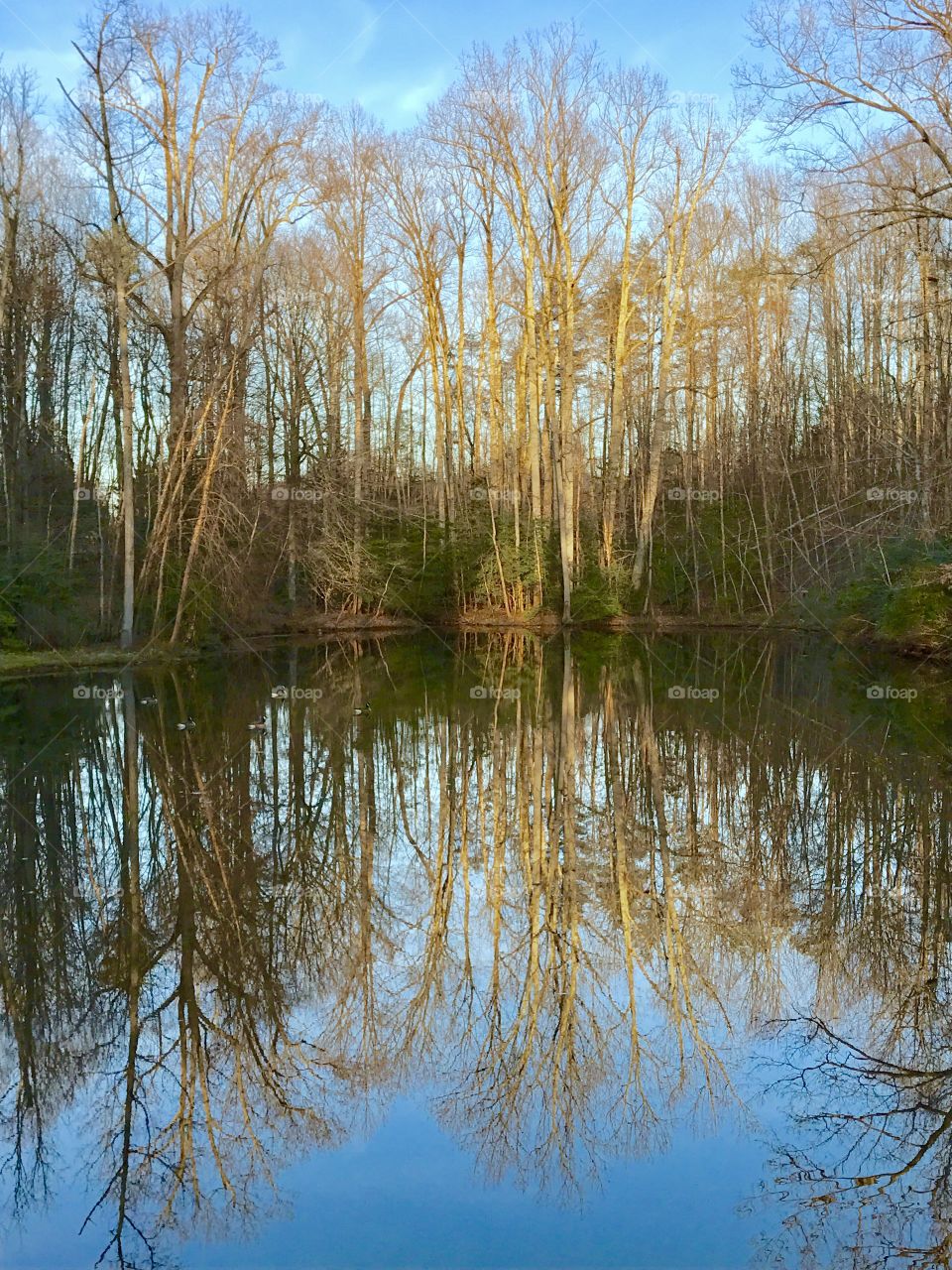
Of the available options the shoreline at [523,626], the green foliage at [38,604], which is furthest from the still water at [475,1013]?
the shoreline at [523,626]

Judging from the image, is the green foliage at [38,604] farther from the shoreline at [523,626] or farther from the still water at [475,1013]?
the still water at [475,1013]

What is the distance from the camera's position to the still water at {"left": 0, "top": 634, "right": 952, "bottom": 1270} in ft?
10.6

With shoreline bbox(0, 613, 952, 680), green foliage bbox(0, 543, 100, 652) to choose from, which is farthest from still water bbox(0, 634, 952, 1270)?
shoreline bbox(0, 613, 952, 680)

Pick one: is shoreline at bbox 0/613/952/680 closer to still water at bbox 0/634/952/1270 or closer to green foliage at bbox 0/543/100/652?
green foliage at bbox 0/543/100/652

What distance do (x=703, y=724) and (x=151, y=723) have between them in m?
6.53

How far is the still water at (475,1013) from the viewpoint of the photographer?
325 cm

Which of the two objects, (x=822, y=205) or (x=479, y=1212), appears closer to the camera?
(x=479, y=1212)

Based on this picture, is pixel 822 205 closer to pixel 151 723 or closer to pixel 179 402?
pixel 151 723

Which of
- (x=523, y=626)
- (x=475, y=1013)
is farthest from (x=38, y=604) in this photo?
(x=475, y=1013)

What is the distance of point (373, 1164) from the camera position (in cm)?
354

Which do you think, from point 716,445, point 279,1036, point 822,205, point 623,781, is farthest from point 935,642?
point 716,445

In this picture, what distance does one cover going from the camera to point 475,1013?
459cm

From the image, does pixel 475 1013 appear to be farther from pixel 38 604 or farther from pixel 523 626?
pixel 523 626

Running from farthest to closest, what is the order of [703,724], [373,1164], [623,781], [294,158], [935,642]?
[294,158]
[935,642]
[703,724]
[623,781]
[373,1164]
